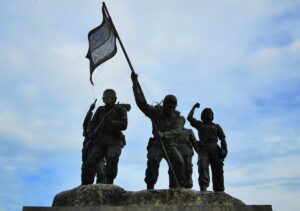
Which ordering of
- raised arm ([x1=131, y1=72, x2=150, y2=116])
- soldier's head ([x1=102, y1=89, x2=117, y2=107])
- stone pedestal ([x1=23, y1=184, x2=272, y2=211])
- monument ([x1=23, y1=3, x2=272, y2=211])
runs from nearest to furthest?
1. stone pedestal ([x1=23, y1=184, x2=272, y2=211])
2. monument ([x1=23, y1=3, x2=272, y2=211])
3. raised arm ([x1=131, y1=72, x2=150, y2=116])
4. soldier's head ([x1=102, y1=89, x2=117, y2=107])

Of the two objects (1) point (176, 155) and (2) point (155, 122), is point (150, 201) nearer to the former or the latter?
(1) point (176, 155)

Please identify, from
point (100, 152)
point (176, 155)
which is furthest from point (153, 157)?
point (100, 152)

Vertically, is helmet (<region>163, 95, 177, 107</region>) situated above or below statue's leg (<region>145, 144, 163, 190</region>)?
above

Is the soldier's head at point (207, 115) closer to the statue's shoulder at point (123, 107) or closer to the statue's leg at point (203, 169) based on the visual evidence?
the statue's leg at point (203, 169)

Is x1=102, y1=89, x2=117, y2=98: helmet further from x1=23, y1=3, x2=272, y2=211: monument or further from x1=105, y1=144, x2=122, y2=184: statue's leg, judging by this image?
x1=105, y1=144, x2=122, y2=184: statue's leg

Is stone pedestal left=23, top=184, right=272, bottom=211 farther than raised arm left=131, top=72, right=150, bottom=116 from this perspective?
No

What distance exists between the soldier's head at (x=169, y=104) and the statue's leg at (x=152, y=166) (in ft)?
3.14

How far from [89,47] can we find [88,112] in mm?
1923

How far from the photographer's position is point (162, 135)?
9875 millimetres

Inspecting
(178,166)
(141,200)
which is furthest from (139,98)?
(141,200)

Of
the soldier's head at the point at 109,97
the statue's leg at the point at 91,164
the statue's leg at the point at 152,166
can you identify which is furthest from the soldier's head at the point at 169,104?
the statue's leg at the point at 91,164

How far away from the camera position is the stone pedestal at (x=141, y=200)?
8086 mm

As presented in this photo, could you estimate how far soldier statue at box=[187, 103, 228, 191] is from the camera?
10.9m

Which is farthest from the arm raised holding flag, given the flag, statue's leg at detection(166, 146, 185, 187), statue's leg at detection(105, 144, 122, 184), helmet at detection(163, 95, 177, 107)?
statue's leg at detection(166, 146, 185, 187)
